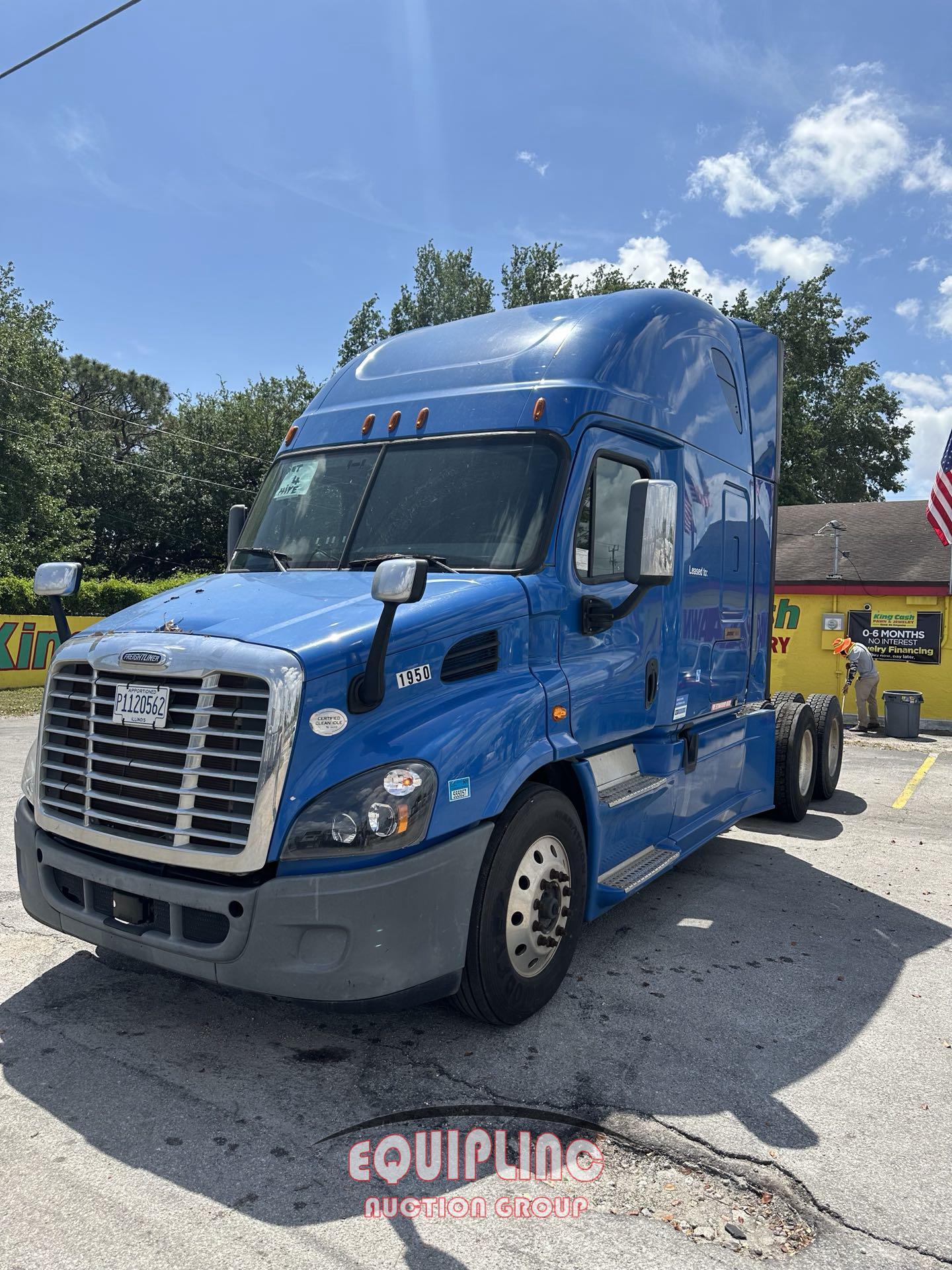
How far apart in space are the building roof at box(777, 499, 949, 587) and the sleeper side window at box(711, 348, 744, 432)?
11.3 metres

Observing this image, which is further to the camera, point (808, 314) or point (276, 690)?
point (808, 314)

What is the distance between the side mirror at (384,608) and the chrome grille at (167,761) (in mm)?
362

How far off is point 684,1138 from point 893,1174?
2.26 ft

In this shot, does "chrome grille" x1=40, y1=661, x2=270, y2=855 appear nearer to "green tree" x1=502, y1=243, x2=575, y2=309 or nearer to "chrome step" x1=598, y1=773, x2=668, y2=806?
→ "chrome step" x1=598, y1=773, x2=668, y2=806

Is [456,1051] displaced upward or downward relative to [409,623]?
downward

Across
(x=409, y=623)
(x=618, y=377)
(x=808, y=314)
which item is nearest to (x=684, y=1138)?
(x=409, y=623)

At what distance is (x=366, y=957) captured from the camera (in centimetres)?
338

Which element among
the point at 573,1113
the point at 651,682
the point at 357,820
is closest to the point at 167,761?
the point at 357,820

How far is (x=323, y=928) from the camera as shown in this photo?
3.35 metres

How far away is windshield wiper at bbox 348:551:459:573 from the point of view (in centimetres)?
439

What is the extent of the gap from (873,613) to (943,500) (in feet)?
8.27

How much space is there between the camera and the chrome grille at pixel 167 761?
3.41 m

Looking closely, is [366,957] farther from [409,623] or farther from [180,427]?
[180,427]

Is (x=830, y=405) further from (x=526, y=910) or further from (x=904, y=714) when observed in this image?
(x=526, y=910)
